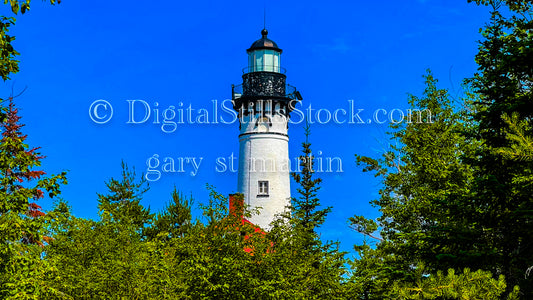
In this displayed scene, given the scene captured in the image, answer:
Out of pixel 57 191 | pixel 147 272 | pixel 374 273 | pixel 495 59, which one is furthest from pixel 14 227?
pixel 374 273

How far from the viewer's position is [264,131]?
4903 centimetres

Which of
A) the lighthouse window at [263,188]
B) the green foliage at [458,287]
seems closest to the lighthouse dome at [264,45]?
the lighthouse window at [263,188]

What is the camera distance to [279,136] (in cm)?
4941

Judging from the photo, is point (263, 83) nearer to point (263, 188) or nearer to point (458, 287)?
point (263, 188)

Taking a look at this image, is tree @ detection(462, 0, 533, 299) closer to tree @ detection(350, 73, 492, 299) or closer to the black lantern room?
tree @ detection(350, 73, 492, 299)

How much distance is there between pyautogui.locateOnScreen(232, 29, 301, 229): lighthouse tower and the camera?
1874 inches

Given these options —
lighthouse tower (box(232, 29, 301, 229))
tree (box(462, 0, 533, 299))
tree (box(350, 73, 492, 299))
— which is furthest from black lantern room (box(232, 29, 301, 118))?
tree (box(462, 0, 533, 299))

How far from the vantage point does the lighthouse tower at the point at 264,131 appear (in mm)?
47594

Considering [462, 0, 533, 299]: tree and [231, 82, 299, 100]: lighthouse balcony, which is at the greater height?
[231, 82, 299, 100]: lighthouse balcony

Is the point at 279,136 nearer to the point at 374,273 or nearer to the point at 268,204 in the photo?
the point at 268,204

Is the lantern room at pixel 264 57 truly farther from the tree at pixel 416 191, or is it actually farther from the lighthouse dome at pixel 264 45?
the tree at pixel 416 191

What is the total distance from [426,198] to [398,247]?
249 cm

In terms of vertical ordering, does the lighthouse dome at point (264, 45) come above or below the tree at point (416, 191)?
above

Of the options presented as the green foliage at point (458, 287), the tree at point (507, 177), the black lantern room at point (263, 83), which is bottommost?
the green foliage at point (458, 287)
